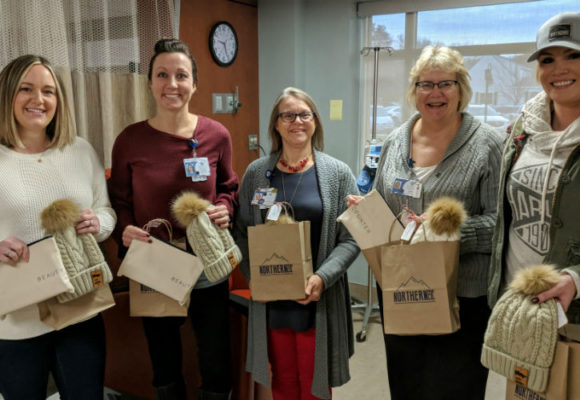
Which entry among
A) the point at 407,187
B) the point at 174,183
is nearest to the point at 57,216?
the point at 174,183

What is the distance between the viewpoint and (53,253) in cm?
161

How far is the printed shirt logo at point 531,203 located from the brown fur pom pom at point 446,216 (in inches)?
6.1

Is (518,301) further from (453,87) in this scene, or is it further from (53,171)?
(53,171)

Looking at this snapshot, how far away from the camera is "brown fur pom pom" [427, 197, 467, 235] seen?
1.56m

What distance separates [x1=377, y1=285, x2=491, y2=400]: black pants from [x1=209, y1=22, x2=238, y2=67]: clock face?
98.2 inches

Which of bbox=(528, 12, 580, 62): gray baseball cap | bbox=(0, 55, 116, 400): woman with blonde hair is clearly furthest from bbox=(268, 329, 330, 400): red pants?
bbox=(528, 12, 580, 62): gray baseball cap

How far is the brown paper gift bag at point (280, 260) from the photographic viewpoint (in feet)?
5.98

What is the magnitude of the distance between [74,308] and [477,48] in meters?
3.08

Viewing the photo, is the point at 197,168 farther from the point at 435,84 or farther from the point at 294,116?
the point at 435,84

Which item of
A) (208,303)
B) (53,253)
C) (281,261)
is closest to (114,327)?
(208,303)

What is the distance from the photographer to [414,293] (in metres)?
1.65

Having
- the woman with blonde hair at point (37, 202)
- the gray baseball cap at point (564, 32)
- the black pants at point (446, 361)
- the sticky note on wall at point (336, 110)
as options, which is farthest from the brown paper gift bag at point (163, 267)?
the sticky note on wall at point (336, 110)

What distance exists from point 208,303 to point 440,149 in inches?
42.5

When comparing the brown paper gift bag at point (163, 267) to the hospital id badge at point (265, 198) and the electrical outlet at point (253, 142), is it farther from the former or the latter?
the electrical outlet at point (253, 142)
